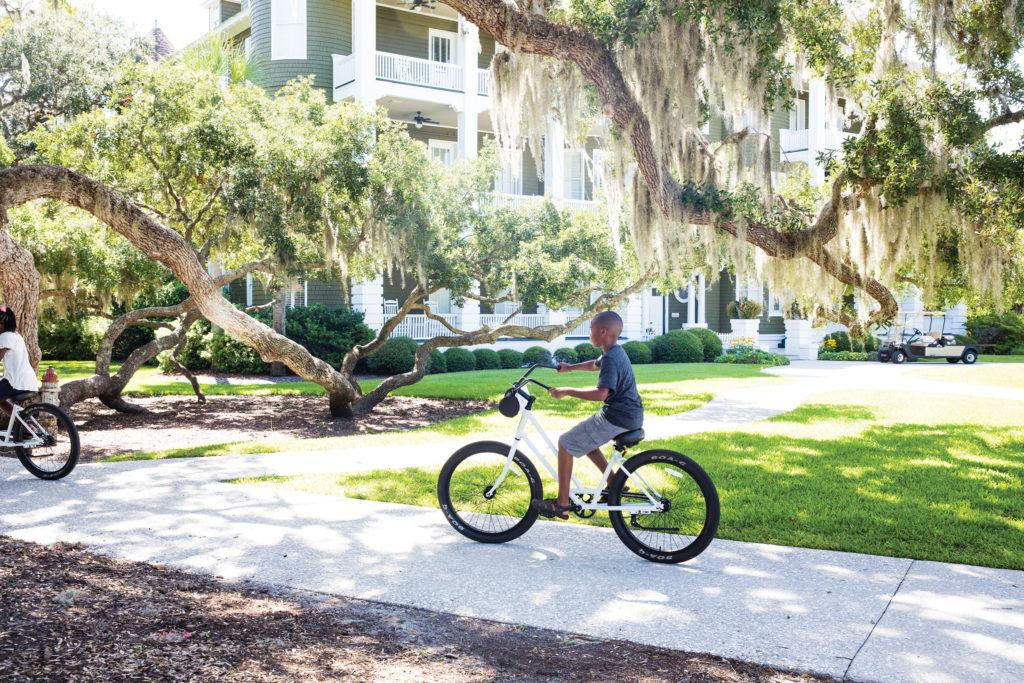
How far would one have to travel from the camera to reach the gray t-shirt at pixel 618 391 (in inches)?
193

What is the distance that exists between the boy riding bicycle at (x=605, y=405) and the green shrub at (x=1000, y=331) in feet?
98.1

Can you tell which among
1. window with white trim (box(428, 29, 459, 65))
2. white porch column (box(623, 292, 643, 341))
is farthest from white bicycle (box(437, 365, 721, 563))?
white porch column (box(623, 292, 643, 341))

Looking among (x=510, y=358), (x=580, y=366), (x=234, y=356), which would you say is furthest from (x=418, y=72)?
(x=580, y=366)

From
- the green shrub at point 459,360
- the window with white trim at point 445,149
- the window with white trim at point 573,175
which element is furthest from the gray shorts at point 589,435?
the window with white trim at point 573,175

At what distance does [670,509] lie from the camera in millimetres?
5031

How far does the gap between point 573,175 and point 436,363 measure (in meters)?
9.35

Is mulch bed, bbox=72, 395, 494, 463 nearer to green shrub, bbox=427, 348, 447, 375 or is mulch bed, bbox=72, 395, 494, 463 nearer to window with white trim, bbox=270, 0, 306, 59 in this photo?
green shrub, bbox=427, 348, 447, 375

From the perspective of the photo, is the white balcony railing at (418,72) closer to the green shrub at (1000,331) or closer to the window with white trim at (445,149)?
the window with white trim at (445,149)

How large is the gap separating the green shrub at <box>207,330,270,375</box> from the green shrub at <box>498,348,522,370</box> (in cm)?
637

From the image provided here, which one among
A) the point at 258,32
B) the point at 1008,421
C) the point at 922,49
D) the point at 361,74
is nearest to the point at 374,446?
the point at 922,49

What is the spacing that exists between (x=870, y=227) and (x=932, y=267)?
915mm

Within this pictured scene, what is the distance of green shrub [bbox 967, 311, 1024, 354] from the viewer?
29797 millimetres

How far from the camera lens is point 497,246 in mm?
14328

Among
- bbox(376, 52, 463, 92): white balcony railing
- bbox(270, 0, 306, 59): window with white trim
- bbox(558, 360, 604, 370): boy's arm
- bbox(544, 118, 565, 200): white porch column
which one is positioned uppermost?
bbox(270, 0, 306, 59): window with white trim
